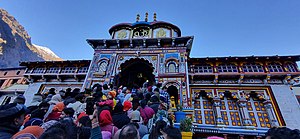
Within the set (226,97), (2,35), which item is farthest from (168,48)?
(2,35)

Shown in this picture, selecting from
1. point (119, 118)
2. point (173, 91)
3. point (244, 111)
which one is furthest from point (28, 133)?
point (244, 111)

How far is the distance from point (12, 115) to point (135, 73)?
504 inches

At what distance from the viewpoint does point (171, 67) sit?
1238 centimetres

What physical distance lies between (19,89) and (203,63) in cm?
2298

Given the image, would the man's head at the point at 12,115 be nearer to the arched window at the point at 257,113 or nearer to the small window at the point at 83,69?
the arched window at the point at 257,113

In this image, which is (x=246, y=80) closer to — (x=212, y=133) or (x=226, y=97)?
(x=226, y=97)

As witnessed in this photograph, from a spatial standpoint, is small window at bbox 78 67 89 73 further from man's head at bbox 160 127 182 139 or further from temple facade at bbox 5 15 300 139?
man's head at bbox 160 127 182 139

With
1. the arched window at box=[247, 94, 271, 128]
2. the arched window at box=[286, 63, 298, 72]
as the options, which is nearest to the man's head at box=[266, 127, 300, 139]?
the arched window at box=[247, 94, 271, 128]

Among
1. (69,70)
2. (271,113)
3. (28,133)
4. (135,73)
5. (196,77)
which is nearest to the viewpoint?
(28,133)

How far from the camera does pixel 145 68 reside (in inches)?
582

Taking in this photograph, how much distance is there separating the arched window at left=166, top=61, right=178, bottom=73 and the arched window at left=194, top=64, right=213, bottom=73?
1986mm

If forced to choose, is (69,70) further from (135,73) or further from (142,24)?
(142,24)

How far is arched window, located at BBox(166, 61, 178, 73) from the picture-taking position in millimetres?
12156

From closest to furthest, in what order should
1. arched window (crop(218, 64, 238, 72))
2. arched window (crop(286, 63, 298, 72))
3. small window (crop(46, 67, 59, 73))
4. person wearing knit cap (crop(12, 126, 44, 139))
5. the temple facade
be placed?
1. person wearing knit cap (crop(12, 126, 44, 139))
2. the temple facade
3. arched window (crop(286, 63, 298, 72))
4. arched window (crop(218, 64, 238, 72))
5. small window (crop(46, 67, 59, 73))
